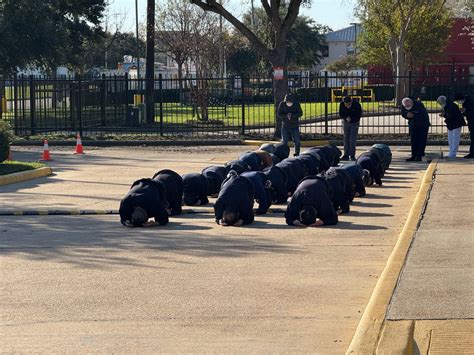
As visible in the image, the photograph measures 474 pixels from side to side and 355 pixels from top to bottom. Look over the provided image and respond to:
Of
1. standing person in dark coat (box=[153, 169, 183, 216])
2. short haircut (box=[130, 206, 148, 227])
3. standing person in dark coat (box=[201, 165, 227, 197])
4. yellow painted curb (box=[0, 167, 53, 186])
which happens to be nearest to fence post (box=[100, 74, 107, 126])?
yellow painted curb (box=[0, 167, 53, 186])

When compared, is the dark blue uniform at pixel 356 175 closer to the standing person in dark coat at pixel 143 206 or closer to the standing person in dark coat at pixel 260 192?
the standing person in dark coat at pixel 260 192

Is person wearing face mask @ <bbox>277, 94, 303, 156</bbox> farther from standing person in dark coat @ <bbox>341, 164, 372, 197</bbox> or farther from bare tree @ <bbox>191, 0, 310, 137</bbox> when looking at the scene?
standing person in dark coat @ <bbox>341, 164, 372, 197</bbox>

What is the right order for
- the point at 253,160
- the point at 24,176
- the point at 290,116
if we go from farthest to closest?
1. the point at 290,116
2. the point at 24,176
3. the point at 253,160

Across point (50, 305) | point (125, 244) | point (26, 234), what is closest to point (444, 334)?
point (50, 305)

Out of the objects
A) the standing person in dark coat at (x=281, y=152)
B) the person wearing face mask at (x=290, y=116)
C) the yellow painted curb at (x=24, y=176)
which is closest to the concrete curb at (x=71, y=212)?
the yellow painted curb at (x=24, y=176)

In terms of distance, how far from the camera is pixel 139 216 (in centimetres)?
1421

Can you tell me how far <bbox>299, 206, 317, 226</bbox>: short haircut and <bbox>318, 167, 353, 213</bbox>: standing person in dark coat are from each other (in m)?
1.04

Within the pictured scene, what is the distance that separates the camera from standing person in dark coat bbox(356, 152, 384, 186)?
19188 millimetres

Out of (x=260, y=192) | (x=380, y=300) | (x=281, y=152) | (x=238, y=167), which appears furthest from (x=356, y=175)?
(x=380, y=300)

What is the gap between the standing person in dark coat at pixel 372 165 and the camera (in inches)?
755

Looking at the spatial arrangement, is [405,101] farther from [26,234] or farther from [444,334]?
[444,334]

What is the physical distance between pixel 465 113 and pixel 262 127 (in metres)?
12.7

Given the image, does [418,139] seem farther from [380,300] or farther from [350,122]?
[380,300]

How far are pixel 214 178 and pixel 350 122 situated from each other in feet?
25.8
